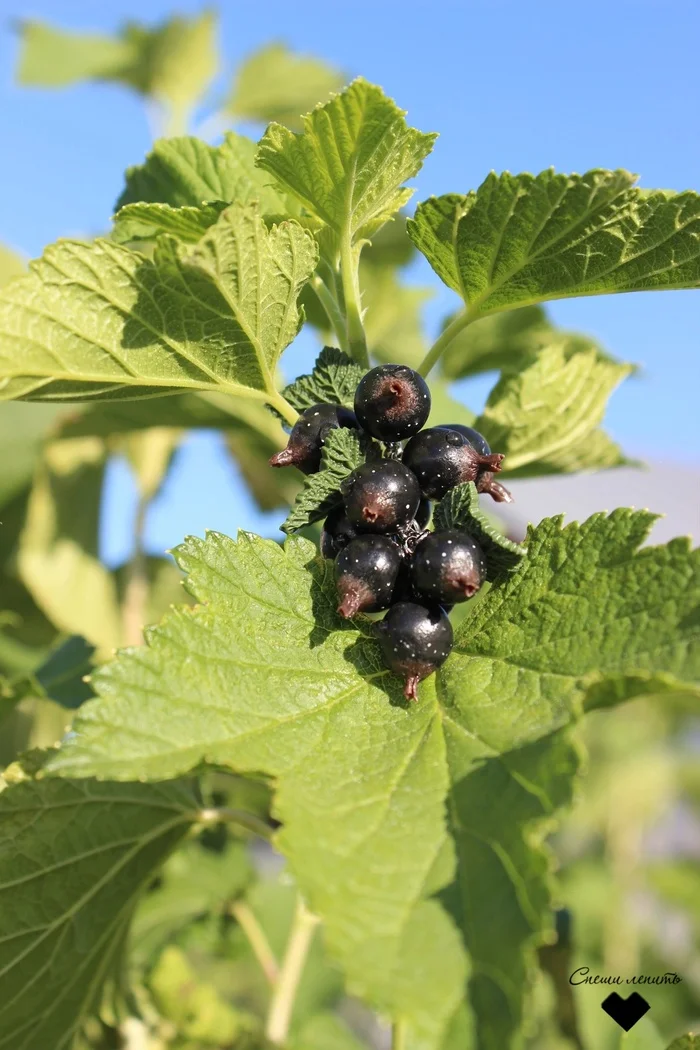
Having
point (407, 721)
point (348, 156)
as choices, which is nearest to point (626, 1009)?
point (407, 721)

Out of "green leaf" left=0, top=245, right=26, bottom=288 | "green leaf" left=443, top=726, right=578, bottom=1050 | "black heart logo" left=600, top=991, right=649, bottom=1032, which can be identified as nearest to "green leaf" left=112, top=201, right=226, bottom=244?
"green leaf" left=443, top=726, right=578, bottom=1050

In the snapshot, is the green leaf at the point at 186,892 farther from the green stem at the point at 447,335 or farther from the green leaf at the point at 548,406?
the green stem at the point at 447,335

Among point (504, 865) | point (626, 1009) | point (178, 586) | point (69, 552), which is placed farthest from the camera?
point (178, 586)

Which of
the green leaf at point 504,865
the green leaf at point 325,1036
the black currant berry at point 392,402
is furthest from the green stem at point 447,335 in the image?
the green leaf at point 325,1036

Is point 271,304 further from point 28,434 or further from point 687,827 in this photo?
point 687,827

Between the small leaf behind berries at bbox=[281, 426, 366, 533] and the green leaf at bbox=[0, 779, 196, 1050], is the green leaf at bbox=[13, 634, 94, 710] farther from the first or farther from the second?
the small leaf behind berries at bbox=[281, 426, 366, 533]

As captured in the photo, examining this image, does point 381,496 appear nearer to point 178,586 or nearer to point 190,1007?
point 190,1007

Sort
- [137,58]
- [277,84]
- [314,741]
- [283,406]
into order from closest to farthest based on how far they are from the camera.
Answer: [314,741], [283,406], [137,58], [277,84]
